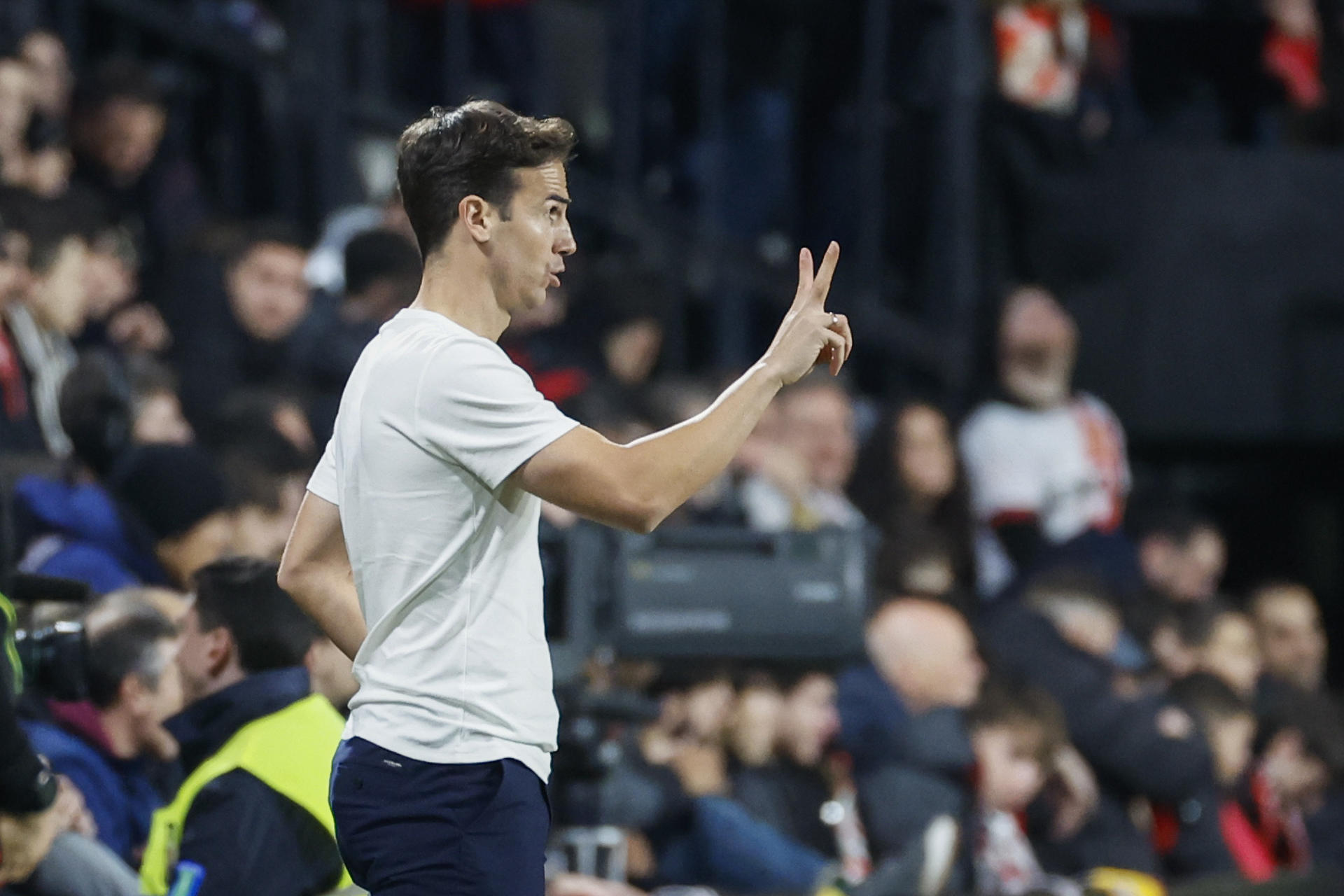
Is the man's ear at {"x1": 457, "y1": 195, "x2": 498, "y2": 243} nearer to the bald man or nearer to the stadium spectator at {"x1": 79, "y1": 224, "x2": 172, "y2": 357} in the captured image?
the stadium spectator at {"x1": 79, "y1": 224, "x2": 172, "y2": 357}

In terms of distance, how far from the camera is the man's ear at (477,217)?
2445mm

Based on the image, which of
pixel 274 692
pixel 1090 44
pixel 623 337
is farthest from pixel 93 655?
pixel 1090 44

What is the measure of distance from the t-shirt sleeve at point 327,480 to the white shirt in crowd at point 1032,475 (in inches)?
185

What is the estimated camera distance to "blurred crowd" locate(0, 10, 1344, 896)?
3.51 meters

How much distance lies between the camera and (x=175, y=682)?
384 centimetres

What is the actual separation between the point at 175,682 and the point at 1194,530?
4806 mm

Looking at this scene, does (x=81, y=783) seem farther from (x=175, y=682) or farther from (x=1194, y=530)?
(x=1194, y=530)

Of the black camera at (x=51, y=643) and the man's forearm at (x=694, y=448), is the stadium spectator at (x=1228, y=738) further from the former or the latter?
the man's forearm at (x=694, y=448)

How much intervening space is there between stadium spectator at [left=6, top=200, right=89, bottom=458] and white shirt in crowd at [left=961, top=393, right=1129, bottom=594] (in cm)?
318

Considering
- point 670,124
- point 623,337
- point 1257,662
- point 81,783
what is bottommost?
point 1257,662

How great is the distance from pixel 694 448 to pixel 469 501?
26 cm

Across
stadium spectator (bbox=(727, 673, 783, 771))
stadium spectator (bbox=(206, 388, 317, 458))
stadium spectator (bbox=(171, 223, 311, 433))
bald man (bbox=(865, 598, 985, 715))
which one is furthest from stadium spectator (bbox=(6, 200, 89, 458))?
bald man (bbox=(865, 598, 985, 715))

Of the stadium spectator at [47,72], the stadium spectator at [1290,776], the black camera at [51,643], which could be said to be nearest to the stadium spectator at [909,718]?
the stadium spectator at [1290,776]

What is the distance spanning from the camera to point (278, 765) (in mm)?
3111
